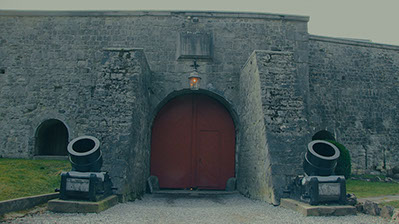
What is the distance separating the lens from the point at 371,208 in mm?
5816

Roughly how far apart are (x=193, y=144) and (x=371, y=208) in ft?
19.0

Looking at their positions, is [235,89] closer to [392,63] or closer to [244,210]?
[244,210]

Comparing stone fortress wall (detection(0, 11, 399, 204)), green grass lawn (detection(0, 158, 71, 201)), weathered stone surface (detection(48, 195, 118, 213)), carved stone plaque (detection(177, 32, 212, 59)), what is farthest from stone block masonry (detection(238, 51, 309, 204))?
green grass lawn (detection(0, 158, 71, 201))

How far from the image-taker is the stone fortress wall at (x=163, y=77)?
311 inches

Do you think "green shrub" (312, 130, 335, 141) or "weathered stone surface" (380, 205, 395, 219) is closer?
"weathered stone surface" (380, 205, 395, 219)

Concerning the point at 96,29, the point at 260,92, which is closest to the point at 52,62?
the point at 96,29

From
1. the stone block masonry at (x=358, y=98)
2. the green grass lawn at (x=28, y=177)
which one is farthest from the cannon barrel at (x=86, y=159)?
the stone block masonry at (x=358, y=98)

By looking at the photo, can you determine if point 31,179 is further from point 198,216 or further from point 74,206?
point 198,216

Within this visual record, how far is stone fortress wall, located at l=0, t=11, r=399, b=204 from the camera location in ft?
26.0

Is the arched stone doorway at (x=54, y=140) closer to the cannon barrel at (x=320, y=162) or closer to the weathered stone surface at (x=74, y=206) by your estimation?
the weathered stone surface at (x=74, y=206)

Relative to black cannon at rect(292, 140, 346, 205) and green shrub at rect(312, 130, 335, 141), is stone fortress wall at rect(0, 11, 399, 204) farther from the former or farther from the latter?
black cannon at rect(292, 140, 346, 205)

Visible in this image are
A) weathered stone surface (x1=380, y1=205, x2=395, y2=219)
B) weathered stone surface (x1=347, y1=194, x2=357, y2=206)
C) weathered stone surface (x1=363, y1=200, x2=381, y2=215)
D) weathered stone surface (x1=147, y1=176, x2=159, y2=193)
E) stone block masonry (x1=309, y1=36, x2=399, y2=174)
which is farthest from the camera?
stone block masonry (x1=309, y1=36, x2=399, y2=174)

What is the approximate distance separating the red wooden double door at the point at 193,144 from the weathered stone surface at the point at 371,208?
16.4 feet

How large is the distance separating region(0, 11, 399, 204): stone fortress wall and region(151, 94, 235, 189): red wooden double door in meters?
0.43
